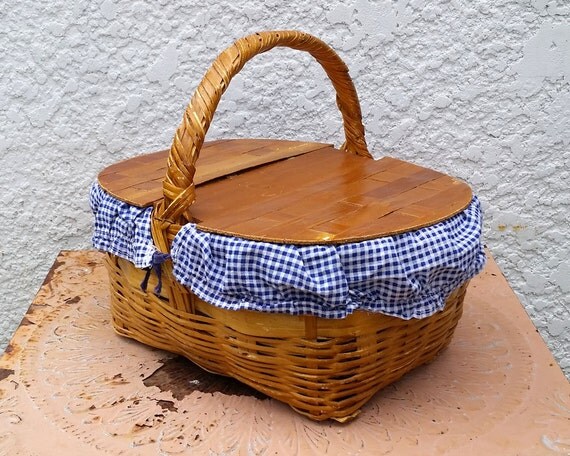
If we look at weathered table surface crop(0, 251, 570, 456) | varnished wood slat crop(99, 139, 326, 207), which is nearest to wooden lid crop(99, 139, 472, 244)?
varnished wood slat crop(99, 139, 326, 207)

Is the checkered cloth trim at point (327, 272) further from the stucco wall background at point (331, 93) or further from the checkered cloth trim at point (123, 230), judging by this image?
the stucco wall background at point (331, 93)

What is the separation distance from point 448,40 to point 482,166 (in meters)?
0.27

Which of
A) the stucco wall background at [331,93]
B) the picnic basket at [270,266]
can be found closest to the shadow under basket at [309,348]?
the picnic basket at [270,266]

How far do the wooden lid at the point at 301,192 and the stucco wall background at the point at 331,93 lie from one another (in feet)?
0.63

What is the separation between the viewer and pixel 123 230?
0.91 m

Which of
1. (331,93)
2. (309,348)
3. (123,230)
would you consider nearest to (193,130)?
(123,230)

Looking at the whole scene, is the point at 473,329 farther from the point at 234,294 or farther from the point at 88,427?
the point at 88,427

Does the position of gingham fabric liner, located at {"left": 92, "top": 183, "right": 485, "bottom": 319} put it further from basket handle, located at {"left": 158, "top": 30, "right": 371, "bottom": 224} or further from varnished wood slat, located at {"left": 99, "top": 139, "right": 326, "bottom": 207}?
varnished wood slat, located at {"left": 99, "top": 139, "right": 326, "bottom": 207}

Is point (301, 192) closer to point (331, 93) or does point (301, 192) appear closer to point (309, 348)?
point (309, 348)

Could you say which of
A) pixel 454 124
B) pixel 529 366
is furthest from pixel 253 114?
pixel 529 366

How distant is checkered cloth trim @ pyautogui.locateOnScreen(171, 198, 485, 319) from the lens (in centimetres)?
73

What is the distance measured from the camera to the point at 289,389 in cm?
84

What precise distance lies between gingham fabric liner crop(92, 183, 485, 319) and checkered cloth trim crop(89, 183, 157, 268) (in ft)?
0.22

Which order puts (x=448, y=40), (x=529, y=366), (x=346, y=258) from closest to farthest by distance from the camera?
(x=346, y=258)
(x=529, y=366)
(x=448, y=40)
